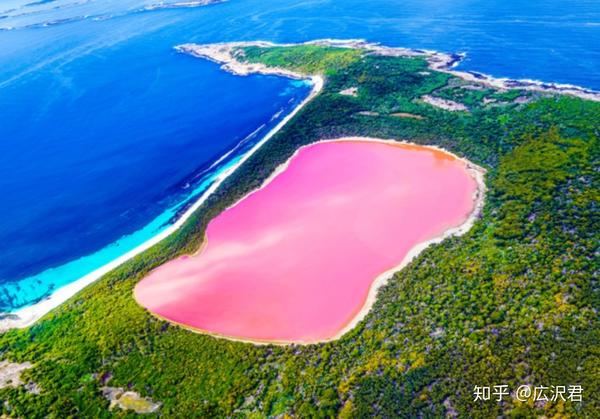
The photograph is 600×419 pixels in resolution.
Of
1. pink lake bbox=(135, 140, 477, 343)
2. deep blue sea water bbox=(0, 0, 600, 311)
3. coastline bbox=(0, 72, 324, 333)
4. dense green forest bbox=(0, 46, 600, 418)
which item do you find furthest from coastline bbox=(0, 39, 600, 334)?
pink lake bbox=(135, 140, 477, 343)

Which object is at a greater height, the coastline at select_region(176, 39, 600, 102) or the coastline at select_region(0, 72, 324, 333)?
the coastline at select_region(176, 39, 600, 102)

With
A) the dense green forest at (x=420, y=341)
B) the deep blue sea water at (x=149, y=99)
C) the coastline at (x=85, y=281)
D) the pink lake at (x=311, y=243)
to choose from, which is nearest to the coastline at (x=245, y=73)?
the coastline at (x=85, y=281)

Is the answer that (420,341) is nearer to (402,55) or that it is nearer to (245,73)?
(402,55)

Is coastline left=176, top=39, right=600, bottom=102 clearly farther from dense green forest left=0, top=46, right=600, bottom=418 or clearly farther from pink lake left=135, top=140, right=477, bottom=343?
pink lake left=135, top=140, right=477, bottom=343

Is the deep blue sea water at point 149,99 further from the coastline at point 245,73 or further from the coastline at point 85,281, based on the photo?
the coastline at point 245,73

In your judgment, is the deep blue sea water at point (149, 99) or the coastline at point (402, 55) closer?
the deep blue sea water at point (149, 99)

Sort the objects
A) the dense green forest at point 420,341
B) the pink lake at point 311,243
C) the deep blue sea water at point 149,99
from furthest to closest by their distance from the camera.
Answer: the deep blue sea water at point 149,99, the pink lake at point 311,243, the dense green forest at point 420,341

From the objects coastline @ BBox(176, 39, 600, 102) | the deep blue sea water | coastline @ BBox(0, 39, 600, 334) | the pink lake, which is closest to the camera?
the pink lake
